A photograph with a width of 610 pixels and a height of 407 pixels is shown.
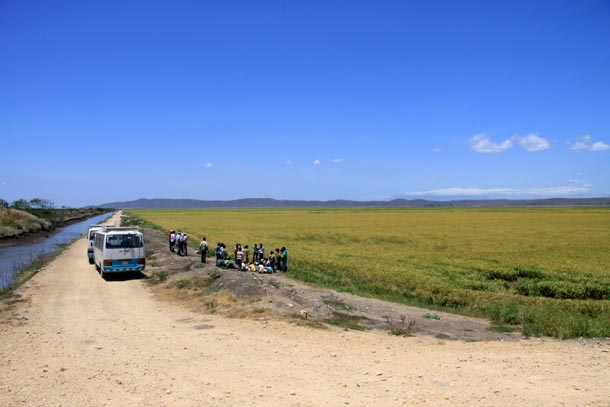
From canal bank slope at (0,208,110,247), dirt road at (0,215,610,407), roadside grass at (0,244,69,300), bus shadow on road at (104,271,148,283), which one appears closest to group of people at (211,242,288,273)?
bus shadow on road at (104,271,148,283)

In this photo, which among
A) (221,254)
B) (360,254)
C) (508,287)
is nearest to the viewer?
(508,287)

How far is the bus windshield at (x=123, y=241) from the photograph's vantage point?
20.2 metres

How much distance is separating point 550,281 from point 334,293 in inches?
384

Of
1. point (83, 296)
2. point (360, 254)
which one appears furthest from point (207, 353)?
point (360, 254)

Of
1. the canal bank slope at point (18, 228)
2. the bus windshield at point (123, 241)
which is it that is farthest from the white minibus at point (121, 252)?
the canal bank slope at point (18, 228)

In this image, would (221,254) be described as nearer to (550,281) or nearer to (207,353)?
(207,353)

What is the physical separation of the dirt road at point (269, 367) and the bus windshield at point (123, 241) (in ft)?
24.7

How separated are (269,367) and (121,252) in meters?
14.0

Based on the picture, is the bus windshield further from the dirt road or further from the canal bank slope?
the canal bank slope

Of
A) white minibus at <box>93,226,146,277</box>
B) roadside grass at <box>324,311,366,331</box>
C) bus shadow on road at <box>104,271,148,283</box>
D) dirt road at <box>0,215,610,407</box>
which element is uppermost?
white minibus at <box>93,226,146,277</box>

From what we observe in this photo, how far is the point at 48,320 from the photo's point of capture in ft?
41.6

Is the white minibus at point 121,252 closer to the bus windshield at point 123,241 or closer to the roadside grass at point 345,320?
the bus windshield at point 123,241

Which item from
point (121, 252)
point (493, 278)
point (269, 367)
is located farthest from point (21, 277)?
point (493, 278)

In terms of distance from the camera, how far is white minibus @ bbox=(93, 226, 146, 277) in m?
19.9
